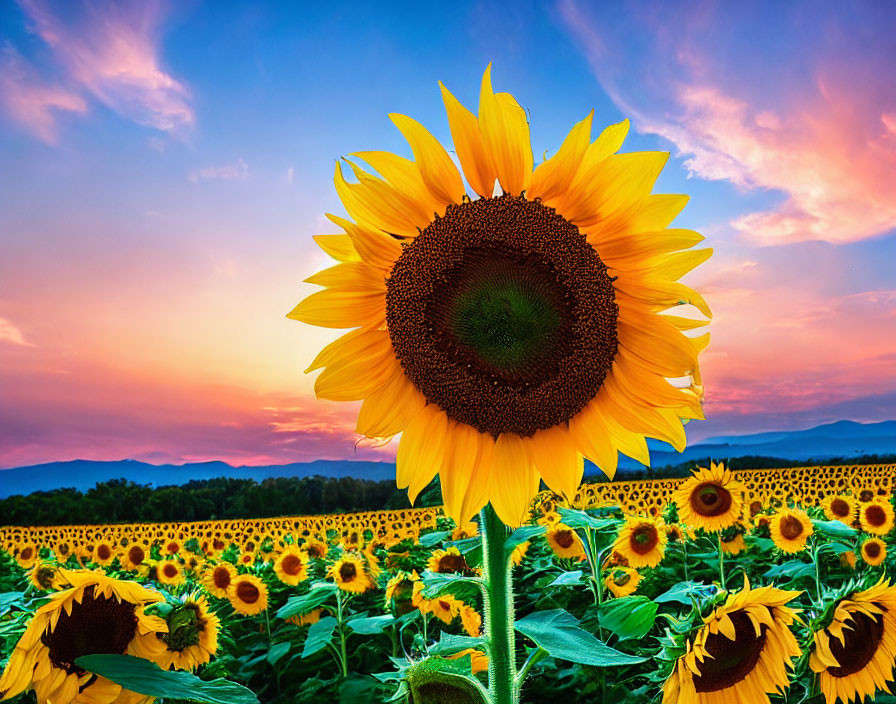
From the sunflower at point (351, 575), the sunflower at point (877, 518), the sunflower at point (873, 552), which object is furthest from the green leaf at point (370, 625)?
the sunflower at point (877, 518)

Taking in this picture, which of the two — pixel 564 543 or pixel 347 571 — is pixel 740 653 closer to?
pixel 564 543

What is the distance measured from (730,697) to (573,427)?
192 centimetres

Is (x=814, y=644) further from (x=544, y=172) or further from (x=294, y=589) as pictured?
(x=294, y=589)

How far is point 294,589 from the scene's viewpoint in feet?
30.7

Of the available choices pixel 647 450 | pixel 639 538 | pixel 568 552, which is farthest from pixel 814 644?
pixel 568 552

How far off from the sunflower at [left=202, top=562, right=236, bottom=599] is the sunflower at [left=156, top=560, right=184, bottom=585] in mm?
919

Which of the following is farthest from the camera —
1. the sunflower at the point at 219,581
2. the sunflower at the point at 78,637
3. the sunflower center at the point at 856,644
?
the sunflower at the point at 219,581

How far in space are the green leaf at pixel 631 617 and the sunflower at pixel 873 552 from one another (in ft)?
19.5

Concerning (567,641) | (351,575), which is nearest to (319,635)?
(351,575)

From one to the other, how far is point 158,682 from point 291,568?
7.52 meters

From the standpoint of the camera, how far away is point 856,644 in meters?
3.63

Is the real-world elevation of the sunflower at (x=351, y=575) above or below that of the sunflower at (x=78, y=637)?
below

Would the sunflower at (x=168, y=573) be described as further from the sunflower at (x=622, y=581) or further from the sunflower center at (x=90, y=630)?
the sunflower center at (x=90, y=630)

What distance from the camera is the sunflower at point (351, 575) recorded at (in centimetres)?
726
